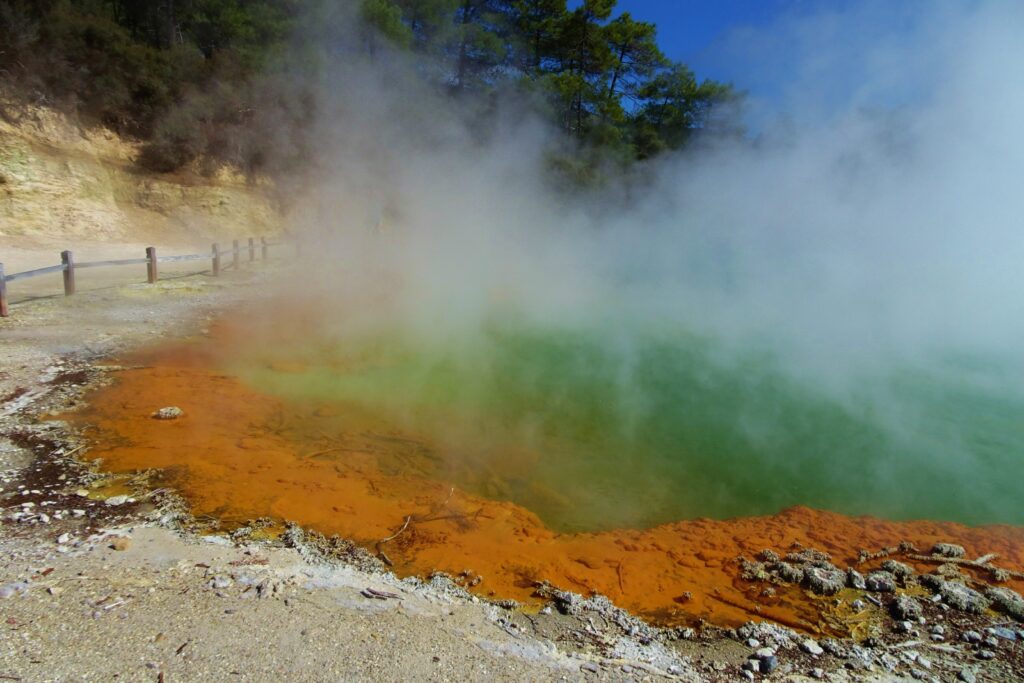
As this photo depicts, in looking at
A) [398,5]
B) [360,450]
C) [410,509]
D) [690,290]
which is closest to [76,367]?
[360,450]

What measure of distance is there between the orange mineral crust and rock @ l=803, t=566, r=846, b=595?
8cm

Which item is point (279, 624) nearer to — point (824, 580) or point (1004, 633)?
point (824, 580)

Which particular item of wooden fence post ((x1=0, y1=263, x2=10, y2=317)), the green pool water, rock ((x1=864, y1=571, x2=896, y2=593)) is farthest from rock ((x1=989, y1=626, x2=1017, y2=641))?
wooden fence post ((x1=0, y1=263, x2=10, y2=317))

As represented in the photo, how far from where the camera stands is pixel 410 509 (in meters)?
2.84

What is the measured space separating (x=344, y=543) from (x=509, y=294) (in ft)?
20.8

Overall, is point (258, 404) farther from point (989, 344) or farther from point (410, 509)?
point (989, 344)

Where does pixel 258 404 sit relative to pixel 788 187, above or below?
below

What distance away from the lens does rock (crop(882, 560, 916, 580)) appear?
249 centimetres

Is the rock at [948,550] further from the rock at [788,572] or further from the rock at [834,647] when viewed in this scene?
the rock at [834,647]

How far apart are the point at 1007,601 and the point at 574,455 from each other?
213cm

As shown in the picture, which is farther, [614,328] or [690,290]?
[690,290]

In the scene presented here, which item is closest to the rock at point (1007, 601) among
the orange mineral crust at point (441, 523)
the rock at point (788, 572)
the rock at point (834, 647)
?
the orange mineral crust at point (441, 523)

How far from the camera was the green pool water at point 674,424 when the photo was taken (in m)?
3.36

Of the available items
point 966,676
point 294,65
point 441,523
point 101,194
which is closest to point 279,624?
point 441,523
